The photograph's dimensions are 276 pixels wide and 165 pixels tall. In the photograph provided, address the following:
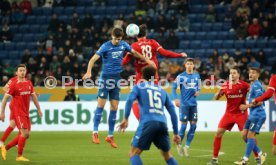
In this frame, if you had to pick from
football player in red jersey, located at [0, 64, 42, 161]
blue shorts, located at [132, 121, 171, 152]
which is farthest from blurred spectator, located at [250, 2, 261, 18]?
blue shorts, located at [132, 121, 171, 152]

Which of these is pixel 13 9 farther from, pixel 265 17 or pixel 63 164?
pixel 63 164

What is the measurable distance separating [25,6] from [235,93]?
20013mm

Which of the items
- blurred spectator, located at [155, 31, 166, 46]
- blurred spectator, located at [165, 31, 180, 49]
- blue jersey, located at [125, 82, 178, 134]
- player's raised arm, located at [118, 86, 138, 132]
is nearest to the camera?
player's raised arm, located at [118, 86, 138, 132]

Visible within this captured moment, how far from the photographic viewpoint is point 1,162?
13.9 metres

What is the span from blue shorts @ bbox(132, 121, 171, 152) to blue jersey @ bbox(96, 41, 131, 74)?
421 cm

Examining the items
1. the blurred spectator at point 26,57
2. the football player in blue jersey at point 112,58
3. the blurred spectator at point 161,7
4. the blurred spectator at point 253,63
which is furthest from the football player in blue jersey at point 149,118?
the blurred spectator at point 161,7

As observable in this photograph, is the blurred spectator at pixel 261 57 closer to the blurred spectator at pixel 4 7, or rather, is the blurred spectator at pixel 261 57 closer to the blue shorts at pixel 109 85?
the blurred spectator at pixel 4 7

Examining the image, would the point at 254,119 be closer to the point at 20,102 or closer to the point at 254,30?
the point at 20,102

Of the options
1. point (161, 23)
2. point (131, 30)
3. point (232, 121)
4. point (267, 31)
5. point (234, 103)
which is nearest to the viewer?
point (232, 121)

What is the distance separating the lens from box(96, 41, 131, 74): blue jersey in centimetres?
1426

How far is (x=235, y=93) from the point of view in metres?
13.8

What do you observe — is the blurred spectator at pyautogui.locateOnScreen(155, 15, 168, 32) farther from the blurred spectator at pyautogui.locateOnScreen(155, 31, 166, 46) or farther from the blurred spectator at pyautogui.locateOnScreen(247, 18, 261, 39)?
the blurred spectator at pyautogui.locateOnScreen(247, 18, 261, 39)

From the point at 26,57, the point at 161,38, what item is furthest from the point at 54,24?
the point at 161,38

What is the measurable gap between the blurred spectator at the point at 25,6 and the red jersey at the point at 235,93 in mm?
19782
